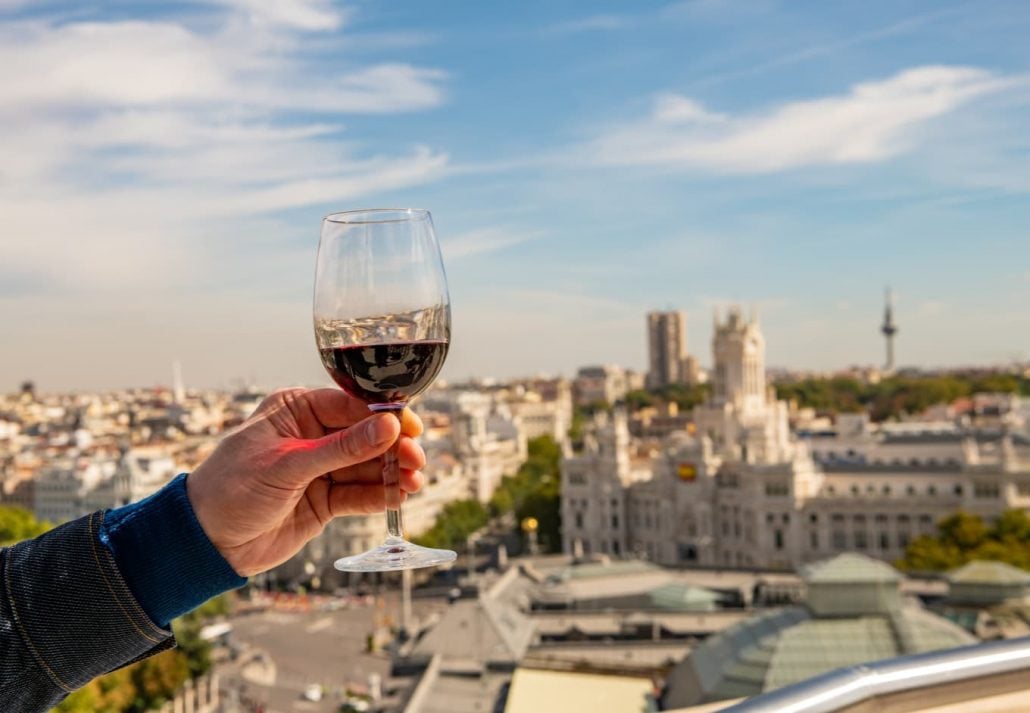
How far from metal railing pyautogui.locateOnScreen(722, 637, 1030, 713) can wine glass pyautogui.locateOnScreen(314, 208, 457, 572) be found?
2.44ft

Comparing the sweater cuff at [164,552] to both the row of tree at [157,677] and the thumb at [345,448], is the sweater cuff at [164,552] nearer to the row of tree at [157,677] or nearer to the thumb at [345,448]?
the thumb at [345,448]

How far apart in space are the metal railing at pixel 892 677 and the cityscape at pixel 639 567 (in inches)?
317

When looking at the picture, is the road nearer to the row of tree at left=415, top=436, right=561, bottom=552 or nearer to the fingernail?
the row of tree at left=415, top=436, right=561, bottom=552

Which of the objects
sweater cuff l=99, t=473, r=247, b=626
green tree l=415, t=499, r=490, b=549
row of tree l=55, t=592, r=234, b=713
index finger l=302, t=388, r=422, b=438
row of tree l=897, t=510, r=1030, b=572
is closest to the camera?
sweater cuff l=99, t=473, r=247, b=626

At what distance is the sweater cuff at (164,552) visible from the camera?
2.23 meters

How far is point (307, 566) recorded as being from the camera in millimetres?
53500

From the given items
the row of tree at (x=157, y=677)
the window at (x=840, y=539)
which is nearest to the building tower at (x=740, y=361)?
the window at (x=840, y=539)

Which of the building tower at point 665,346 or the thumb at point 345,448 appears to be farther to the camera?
the building tower at point 665,346

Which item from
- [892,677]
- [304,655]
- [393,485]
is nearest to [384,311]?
[393,485]

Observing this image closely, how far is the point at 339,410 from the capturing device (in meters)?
2.83

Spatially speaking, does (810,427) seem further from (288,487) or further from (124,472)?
(288,487)

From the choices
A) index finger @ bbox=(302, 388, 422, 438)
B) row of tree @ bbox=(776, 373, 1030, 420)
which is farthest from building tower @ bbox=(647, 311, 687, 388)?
index finger @ bbox=(302, 388, 422, 438)

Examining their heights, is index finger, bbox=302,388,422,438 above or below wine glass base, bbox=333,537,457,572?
above

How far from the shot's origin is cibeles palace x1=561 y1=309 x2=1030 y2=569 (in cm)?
4569
